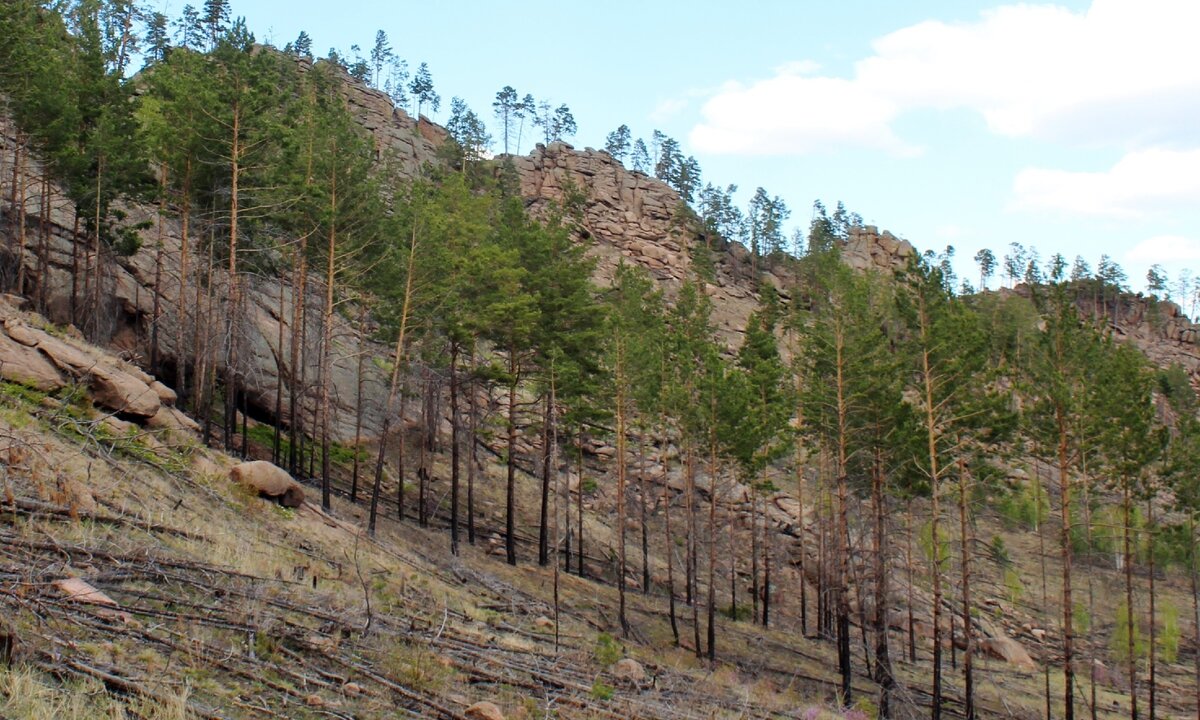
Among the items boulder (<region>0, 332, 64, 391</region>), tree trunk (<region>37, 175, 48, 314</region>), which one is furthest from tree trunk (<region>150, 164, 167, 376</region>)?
boulder (<region>0, 332, 64, 391</region>)

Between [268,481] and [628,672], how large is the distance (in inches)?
410

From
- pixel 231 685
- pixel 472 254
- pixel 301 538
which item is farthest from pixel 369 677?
pixel 472 254

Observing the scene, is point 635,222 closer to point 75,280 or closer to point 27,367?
point 75,280

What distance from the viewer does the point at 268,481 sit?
18094 millimetres

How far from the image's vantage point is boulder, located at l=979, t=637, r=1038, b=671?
37.3 m

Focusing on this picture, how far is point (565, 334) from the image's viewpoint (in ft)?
94.4

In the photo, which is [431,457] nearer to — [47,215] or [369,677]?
[47,215]

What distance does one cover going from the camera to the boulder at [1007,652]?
122ft

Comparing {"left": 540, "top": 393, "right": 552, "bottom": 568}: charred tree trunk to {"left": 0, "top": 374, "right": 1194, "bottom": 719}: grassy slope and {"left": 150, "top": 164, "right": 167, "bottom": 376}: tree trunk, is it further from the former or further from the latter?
{"left": 150, "top": 164, "right": 167, "bottom": 376}: tree trunk

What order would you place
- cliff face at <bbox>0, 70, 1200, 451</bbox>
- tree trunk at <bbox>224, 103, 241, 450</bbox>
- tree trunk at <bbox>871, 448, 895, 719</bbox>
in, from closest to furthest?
tree trunk at <bbox>871, 448, 895, 719</bbox> < tree trunk at <bbox>224, 103, 241, 450</bbox> < cliff face at <bbox>0, 70, 1200, 451</bbox>

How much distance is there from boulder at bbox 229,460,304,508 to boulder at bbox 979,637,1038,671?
33.1 m

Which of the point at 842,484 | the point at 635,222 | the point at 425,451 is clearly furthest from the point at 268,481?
the point at 635,222

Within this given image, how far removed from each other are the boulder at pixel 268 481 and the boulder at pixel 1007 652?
33.1 m

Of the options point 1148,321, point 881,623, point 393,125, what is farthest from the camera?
point 1148,321
